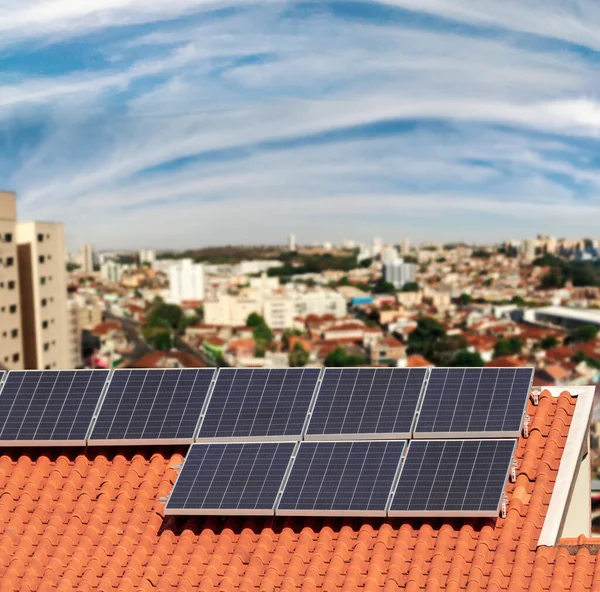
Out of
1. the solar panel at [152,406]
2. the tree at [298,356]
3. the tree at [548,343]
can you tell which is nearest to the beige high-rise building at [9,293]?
the solar panel at [152,406]

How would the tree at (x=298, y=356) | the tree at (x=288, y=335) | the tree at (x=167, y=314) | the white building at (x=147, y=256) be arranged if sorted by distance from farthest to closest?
the white building at (x=147, y=256)
the tree at (x=167, y=314)
the tree at (x=288, y=335)
the tree at (x=298, y=356)

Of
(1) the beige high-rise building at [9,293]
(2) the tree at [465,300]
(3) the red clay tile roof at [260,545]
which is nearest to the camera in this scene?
(3) the red clay tile roof at [260,545]

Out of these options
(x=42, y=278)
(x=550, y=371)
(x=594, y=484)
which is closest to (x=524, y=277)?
(x=550, y=371)

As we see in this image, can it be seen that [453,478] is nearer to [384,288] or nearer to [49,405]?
[49,405]

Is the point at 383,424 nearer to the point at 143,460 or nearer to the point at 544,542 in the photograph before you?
the point at 544,542

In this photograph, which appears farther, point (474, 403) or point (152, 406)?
point (152, 406)

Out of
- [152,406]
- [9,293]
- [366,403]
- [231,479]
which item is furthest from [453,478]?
[9,293]

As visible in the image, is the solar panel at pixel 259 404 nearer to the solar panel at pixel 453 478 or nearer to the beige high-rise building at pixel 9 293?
the solar panel at pixel 453 478
